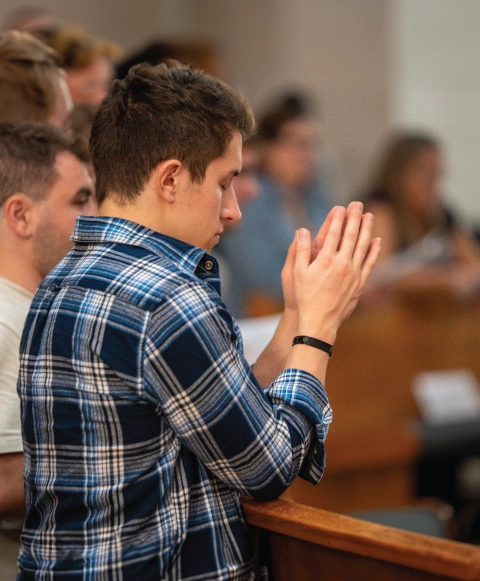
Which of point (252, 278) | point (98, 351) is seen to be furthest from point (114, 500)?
point (252, 278)

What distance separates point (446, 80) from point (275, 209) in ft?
11.3

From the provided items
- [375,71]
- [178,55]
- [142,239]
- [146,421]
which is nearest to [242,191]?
[178,55]

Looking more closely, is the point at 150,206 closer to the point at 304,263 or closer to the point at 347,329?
the point at 304,263

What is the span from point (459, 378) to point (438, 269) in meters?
0.53

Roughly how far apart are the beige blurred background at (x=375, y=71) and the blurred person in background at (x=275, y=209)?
2.41 meters

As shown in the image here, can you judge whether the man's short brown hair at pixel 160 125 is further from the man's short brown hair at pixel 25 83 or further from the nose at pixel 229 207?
the man's short brown hair at pixel 25 83

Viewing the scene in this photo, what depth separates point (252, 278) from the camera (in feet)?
10.8

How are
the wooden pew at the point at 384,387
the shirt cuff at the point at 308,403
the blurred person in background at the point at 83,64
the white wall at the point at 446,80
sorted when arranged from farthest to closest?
the white wall at the point at 446,80 < the wooden pew at the point at 384,387 < the blurred person in background at the point at 83,64 < the shirt cuff at the point at 308,403

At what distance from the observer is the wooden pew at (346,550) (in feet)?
3.43

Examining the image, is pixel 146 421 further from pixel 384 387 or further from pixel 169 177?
pixel 384 387

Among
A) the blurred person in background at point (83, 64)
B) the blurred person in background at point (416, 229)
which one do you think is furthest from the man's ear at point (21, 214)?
the blurred person in background at point (416, 229)

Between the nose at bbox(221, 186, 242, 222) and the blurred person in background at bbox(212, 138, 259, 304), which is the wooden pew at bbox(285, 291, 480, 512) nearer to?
the blurred person in background at bbox(212, 138, 259, 304)

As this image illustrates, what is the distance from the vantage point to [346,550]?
116 cm

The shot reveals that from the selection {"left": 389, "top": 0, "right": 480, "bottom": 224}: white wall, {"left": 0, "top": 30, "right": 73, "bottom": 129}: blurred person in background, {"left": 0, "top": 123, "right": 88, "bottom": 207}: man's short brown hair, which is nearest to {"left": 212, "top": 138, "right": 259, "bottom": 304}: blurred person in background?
{"left": 0, "top": 30, "right": 73, "bottom": 129}: blurred person in background
